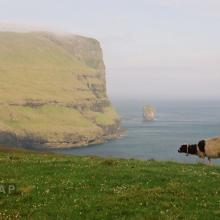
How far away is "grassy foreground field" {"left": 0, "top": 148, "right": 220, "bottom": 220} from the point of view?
17188mm

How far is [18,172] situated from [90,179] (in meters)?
5.08

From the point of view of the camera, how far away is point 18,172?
84.4ft

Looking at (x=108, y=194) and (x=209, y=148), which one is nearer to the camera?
(x=108, y=194)

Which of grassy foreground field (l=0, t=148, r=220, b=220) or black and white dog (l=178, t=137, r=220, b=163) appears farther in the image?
black and white dog (l=178, t=137, r=220, b=163)

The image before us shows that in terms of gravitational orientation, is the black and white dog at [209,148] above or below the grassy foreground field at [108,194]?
above

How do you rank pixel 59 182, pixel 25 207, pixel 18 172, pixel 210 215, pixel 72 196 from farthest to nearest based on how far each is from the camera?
pixel 18 172
pixel 59 182
pixel 72 196
pixel 25 207
pixel 210 215

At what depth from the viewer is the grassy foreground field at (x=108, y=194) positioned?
17188mm

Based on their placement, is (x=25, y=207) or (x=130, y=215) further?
(x=25, y=207)

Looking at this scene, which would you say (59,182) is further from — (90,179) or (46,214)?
(46,214)

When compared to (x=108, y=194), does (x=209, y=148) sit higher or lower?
higher

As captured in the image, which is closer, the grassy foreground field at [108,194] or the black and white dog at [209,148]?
the grassy foreground field at [108,194]

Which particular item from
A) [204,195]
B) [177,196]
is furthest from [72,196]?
[204,195]

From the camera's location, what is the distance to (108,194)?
2016 cm

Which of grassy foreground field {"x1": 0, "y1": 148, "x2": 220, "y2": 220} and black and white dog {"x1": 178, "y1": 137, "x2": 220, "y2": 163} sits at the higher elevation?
black and white dog {"x1": 178, "y1": 137, "x2": 220, "y2": 163}
